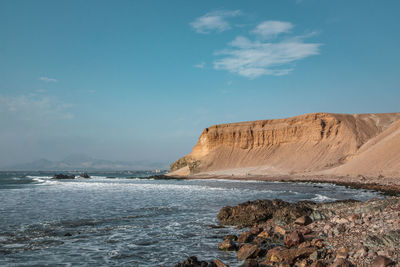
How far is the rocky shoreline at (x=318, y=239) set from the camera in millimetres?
7113

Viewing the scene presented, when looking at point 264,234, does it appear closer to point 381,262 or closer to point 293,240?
point 293,240

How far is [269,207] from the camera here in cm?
1419

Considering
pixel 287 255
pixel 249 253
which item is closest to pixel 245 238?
pixel 249 253

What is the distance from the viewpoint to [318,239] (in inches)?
344

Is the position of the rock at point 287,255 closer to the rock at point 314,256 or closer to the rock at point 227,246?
the rock at point 314,256

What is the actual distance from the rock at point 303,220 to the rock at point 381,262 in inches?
197

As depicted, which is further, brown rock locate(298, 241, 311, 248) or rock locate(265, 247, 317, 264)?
brown rock locate(298, 241, 311, 248)

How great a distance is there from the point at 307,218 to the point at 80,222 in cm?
947

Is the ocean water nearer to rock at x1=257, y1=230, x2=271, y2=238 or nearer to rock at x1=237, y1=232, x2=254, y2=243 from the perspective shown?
rock at x1=237, y1=232, x2=254, y2=243

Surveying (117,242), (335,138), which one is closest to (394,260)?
(117,242)

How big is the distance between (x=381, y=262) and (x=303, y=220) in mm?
5240

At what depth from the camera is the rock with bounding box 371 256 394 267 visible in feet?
20.5

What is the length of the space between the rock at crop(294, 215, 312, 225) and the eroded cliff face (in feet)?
170

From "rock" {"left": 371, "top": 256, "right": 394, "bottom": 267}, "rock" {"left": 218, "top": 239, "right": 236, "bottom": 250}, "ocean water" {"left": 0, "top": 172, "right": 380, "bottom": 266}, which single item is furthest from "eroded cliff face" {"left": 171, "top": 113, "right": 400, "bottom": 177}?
"rock" {"left": 371, "top": 256, "right": 394, "bottom": 267}
